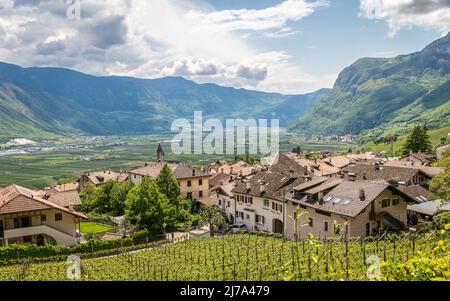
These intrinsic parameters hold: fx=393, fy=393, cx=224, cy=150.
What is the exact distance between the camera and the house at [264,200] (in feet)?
126

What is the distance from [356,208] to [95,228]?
30.6 meters

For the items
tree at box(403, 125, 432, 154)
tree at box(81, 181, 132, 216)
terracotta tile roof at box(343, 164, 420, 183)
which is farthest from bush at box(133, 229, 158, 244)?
tree at box(403, 125, 432, 154)

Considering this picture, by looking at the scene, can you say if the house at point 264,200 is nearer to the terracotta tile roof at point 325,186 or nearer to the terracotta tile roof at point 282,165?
the terracotta tile roof at point 325,186

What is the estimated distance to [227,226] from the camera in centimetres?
4378

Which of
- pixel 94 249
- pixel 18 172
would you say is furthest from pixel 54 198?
pixel 18 172

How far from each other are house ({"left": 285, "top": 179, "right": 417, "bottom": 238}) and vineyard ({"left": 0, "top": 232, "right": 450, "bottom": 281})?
3.00m

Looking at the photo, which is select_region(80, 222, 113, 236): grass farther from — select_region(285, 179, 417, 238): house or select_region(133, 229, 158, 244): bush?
select_region(285, 179, 417, 238): house

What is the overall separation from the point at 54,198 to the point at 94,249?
18.3 metres

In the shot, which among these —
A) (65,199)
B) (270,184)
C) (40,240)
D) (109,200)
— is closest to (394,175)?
(270,184)

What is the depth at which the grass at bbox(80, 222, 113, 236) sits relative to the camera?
43.6m

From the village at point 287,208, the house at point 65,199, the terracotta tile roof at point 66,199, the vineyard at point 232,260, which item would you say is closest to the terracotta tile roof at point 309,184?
the village at point 287,208
